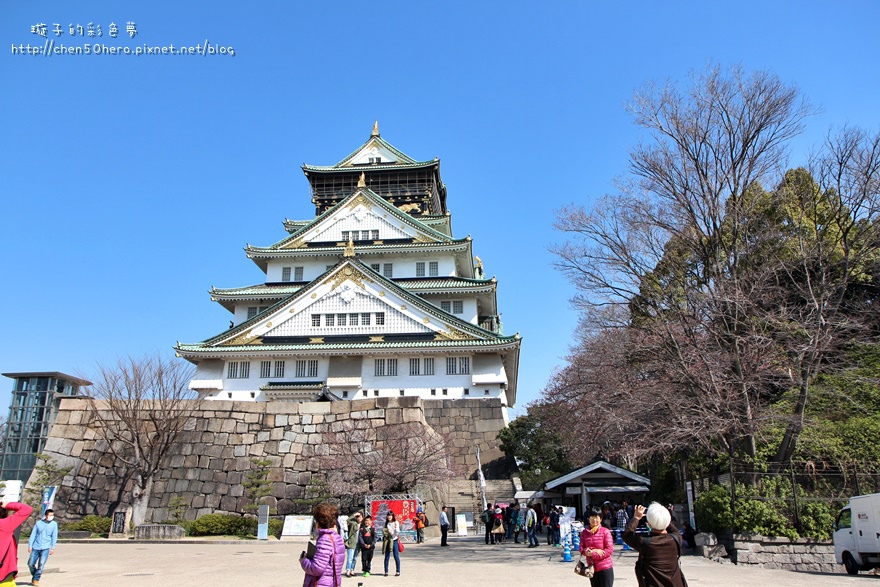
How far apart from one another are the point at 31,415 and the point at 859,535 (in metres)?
30.0

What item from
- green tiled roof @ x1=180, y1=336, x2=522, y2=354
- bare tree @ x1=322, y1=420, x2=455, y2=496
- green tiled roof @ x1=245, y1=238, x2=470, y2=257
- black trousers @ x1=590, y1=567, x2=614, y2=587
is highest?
green tiled roof @ x1=245, y1=238, x2=470, y2=257

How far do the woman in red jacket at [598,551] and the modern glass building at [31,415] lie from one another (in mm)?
25994

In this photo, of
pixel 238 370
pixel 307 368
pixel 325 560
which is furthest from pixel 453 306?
pixel 325 560

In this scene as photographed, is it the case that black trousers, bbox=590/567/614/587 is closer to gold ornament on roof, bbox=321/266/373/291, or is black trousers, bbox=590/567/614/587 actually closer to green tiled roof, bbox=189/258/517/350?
green tiled roof, bbox=189/258/517/350

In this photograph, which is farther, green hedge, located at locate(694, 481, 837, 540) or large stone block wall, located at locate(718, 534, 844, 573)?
green hedge, located at locate(694, 481, 837, 540)

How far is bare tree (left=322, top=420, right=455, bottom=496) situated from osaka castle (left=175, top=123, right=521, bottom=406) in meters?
5.14

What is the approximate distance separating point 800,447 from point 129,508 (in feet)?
70.0

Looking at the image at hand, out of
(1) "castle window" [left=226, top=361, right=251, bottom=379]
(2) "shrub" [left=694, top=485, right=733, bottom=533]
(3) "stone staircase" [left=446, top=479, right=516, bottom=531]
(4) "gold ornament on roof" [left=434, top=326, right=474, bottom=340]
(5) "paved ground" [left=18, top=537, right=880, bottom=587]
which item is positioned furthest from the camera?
(1) "castle window" [left=226, top=361, right=251, bottom=379]

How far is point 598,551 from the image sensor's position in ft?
23.7

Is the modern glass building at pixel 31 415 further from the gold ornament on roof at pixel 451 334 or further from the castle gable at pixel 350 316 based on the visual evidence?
the gold ornament on roof at pixel 451 334

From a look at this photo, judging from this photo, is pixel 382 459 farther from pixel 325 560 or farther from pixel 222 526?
pixel 325 560

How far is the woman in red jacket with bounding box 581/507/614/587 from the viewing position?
7.27 m

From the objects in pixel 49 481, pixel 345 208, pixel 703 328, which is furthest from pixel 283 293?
pixel 703 328

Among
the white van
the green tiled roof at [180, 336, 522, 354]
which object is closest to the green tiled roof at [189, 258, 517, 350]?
the green tiled roof at [180, 336, 522, 354]
